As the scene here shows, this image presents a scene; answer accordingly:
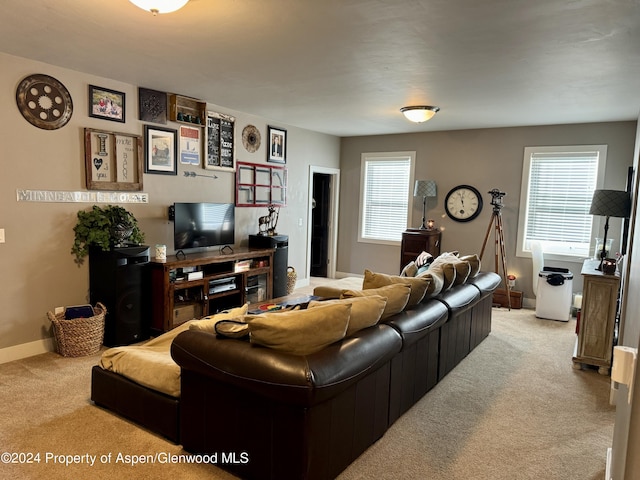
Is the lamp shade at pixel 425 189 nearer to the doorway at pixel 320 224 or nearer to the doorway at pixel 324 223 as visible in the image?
the doorway at pixel 324 223

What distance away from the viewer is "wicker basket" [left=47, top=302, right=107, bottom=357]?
3867 millimetres

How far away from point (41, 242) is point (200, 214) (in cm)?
168

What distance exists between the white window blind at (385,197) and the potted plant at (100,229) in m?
4.50

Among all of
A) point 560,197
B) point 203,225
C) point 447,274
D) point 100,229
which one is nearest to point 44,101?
point 100,229

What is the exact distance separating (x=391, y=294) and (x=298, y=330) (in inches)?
37.9

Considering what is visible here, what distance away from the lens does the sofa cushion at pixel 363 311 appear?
7.97 ft

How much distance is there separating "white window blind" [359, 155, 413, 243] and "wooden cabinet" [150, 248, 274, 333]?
8.31 feet

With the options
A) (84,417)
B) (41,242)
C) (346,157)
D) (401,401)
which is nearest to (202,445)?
(84,417)

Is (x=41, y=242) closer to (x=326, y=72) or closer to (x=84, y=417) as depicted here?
(x=84, y=417)

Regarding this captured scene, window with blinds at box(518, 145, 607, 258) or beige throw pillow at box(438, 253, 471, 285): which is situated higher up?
window with blinds at box(518, 145, 607, 258)

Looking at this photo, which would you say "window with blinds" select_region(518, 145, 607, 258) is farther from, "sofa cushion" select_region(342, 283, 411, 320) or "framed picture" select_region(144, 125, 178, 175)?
"framed picture" select_region(144, 125, 178, 175)

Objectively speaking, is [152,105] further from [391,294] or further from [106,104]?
[391,294]

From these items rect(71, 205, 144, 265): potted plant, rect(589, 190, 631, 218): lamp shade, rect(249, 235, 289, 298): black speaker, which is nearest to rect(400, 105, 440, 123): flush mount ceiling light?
rect(589, 190, 631, 218): lamp shade

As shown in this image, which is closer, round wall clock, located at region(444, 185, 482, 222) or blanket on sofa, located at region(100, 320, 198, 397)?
blanket on sofa, located at region(100, 320, 198, 397)
